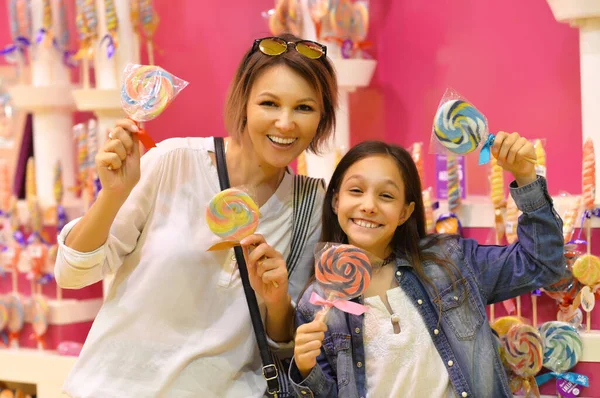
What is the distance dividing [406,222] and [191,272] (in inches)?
28.2

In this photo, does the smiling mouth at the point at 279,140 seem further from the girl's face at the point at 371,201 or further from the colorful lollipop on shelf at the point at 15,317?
the colorful lollipop on shelf at the point at 15,317

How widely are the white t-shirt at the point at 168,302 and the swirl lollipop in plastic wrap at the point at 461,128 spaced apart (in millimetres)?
643

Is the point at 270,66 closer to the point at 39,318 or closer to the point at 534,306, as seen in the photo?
the point at 534,306

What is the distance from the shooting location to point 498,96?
3834 mm

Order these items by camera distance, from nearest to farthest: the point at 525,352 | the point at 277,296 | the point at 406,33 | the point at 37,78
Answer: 1. the point at 277,296
2. the point at 525,352
3. the point at 406,33
4. the point at 37,78

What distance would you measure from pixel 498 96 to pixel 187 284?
6.50 feet

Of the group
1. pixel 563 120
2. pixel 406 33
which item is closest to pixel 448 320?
pixel 563 120

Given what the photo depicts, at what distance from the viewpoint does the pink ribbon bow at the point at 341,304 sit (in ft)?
7.64

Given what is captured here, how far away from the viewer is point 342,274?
93.0 inches

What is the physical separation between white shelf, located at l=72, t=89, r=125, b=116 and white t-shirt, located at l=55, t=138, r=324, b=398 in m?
1.65

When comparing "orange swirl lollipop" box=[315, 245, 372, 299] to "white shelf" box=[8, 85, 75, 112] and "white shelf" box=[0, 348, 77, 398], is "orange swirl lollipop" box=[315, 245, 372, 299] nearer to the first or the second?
"white shelf" box=[0, 348, 77, 398]

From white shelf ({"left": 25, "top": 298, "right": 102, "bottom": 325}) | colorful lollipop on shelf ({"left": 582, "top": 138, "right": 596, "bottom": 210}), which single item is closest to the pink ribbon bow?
colorful lollipop on shelf ({"left": 582, "top": 138, "right": 596, "bottom": 210})

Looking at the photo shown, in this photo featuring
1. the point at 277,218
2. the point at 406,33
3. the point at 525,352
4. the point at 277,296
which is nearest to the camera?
the point at 277,296

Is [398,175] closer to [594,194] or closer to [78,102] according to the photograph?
[594,194]
